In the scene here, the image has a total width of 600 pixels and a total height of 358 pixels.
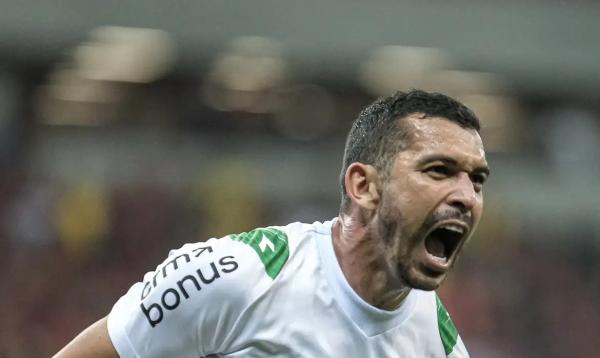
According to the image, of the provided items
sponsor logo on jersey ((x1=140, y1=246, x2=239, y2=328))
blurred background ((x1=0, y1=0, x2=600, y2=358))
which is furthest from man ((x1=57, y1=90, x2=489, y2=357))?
blurred background ((x1=0, y1=0, x2=600, y2=358))

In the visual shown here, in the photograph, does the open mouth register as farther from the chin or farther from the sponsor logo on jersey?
the sponsor logo on jersey

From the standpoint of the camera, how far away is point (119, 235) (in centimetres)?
1116

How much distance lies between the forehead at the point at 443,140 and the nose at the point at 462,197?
0.07 meters

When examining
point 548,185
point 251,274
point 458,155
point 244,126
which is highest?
point 458,155

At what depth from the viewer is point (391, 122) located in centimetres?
334

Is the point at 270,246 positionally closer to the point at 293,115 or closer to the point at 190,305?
the point at 190,305

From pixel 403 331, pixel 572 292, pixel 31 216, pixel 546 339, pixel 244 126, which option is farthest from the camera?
pixel 244 126

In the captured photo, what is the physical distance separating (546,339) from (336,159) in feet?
14.2

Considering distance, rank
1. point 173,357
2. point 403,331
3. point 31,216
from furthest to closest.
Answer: point 31,216
point 403,331
point 173,357

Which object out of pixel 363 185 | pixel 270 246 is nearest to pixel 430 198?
pixel 363 185

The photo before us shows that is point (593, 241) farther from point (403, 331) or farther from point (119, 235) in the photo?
point (403, 331)

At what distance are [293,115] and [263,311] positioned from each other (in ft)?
39.8

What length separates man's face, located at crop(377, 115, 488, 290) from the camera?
3.15 m

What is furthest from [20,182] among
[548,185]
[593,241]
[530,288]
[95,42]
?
[548,185]
